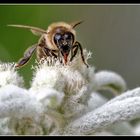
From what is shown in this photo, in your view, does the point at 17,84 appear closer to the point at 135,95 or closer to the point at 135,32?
the point at 135,95

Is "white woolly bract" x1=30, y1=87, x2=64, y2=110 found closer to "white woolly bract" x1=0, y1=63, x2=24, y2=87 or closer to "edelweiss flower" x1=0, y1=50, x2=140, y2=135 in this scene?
"edelweiss flower" x1=0, y1=50, x2=140, y2=135

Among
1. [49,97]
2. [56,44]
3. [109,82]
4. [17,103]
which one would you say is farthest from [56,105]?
[109,82]

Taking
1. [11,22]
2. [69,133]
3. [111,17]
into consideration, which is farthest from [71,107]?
[111,17]

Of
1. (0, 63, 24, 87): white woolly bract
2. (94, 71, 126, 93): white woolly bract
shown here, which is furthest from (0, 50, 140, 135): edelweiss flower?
(94, 71, 126, 93): white woolly bract

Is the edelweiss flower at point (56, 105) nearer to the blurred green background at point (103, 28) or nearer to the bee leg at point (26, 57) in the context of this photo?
the bee leg at point (26, 57)

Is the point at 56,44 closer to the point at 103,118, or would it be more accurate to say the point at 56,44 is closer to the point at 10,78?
the point at 10,78

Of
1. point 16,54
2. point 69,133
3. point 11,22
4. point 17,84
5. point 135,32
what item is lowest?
point 69,133
